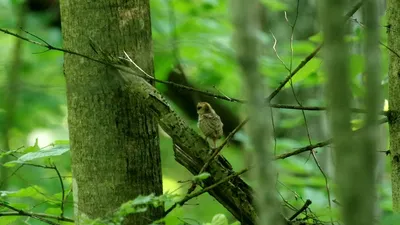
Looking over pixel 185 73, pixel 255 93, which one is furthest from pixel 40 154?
pixel 185 73

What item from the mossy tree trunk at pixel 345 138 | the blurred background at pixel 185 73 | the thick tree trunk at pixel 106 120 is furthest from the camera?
the blurred background at pixel 185 73

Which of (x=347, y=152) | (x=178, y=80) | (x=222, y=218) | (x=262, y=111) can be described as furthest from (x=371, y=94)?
(x=178, y=80)

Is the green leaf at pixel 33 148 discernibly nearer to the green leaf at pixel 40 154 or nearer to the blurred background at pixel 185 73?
the green leaf at pixel 40 154

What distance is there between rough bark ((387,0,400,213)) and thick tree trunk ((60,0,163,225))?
105 centimetres

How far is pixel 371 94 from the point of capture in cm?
127

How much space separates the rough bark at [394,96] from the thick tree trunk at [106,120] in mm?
1051

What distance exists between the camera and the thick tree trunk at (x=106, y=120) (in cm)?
294

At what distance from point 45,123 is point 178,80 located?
68.6 inches

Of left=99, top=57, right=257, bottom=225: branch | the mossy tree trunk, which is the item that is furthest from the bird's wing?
the mossy tree trunk

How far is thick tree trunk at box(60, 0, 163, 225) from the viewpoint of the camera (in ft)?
9.64

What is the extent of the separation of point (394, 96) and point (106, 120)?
1.25 metres

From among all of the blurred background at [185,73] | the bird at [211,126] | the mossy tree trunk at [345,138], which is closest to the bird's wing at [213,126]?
the bird at [211,126]

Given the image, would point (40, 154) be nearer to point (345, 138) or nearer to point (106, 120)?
point (106, 120)

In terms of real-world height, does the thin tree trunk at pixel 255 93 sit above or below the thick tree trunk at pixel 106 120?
below
